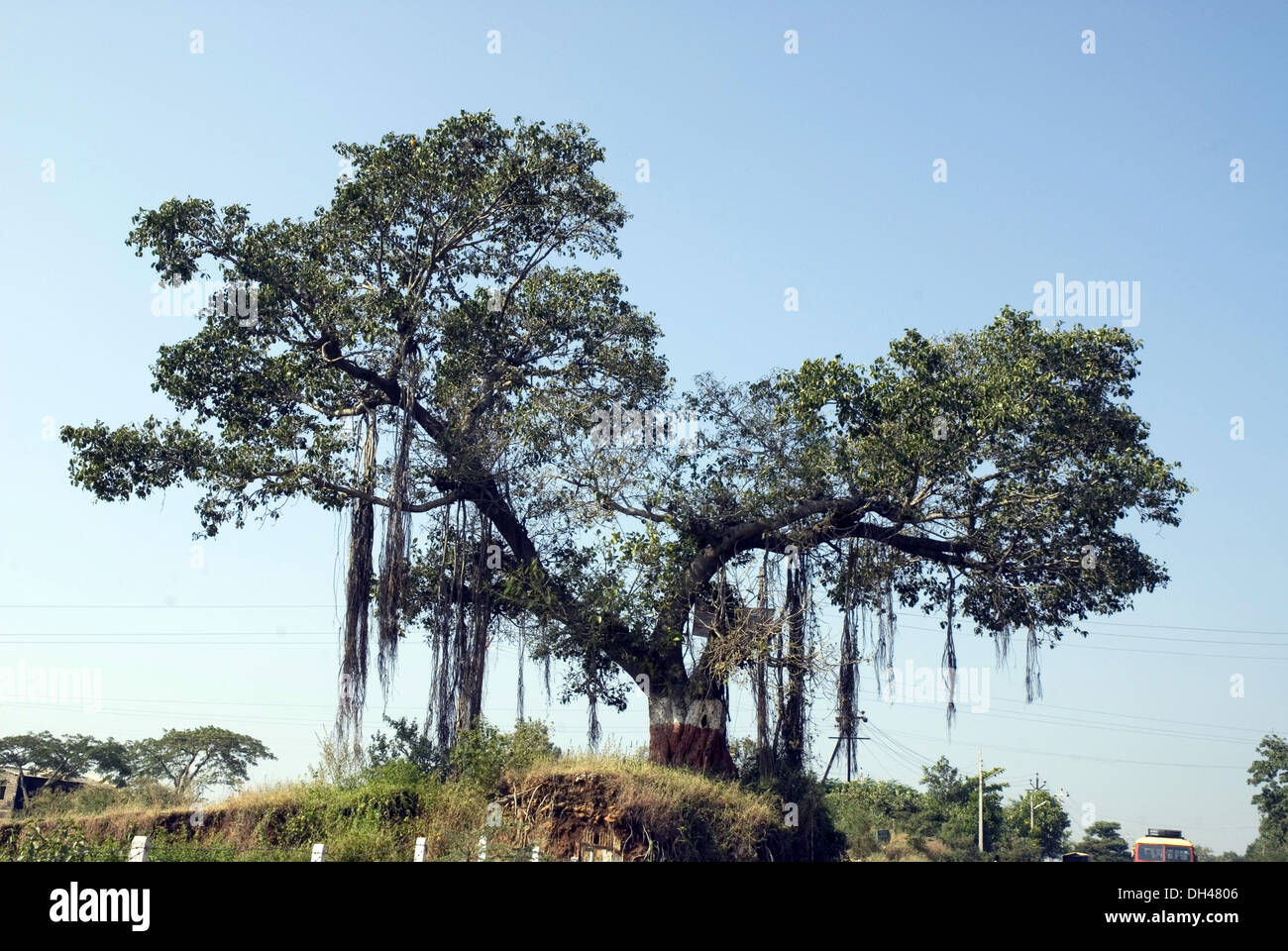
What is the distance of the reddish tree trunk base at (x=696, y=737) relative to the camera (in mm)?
25516

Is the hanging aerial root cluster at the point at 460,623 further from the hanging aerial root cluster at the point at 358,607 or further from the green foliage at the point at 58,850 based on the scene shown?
the green foliage at the point at 58,850

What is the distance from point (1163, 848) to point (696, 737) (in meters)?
14.7

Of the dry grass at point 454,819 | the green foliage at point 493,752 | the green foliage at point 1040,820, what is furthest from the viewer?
the green foliage at point 1040,820

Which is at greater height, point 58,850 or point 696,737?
point 696,737

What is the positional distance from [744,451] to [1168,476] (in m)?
9.32

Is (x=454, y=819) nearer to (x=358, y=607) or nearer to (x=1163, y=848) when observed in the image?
(x=358, y=607)

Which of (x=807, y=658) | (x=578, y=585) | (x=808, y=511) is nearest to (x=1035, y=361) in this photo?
(x=808, y=511)

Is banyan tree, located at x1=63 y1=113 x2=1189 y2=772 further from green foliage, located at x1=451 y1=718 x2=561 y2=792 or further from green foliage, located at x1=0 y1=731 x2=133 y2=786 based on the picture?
green foliage, located at x1=0 y1=731 x2=133 y2=786

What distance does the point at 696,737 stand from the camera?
25.6m

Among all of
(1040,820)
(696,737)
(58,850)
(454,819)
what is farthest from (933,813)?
(58,850)

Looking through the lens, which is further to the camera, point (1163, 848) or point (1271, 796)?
point (1271, 796)

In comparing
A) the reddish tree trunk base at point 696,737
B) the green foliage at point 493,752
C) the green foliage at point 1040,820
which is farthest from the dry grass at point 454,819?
the green foliage at point 1040,820

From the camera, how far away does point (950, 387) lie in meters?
25.4

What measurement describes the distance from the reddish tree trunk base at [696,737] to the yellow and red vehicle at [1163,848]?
13508mm
